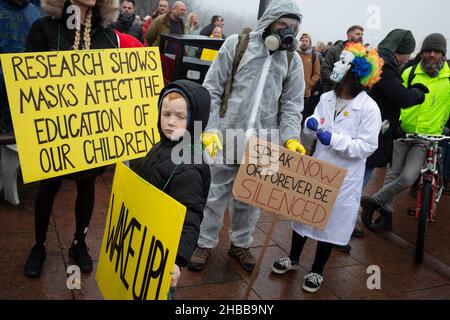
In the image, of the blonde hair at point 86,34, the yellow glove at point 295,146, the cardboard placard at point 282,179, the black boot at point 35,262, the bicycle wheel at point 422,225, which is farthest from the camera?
the bicycle wheel at point 422,225

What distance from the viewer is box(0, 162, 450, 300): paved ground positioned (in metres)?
2.78

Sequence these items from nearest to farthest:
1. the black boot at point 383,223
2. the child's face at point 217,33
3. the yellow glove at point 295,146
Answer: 1. the yellow glove at point 295,146
2. the black boot at point 383,223
3. the child's face at point 217,33

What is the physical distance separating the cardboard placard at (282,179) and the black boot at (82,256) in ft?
3.77

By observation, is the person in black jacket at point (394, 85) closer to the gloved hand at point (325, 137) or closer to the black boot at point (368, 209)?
the black boot at point (368, 209)

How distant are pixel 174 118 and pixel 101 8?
106 cm

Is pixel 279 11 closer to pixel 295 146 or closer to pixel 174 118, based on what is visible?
pixel 295 146

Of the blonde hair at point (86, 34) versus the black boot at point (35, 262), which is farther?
the black boot at point (35, 262)

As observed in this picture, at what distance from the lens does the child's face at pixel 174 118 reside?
1859 millimetres

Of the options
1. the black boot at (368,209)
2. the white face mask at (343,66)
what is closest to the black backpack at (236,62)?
the white face mask at (343,66)

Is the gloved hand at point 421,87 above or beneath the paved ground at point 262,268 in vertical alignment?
above

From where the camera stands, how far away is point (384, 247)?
162 inches

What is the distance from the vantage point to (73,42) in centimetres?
242
